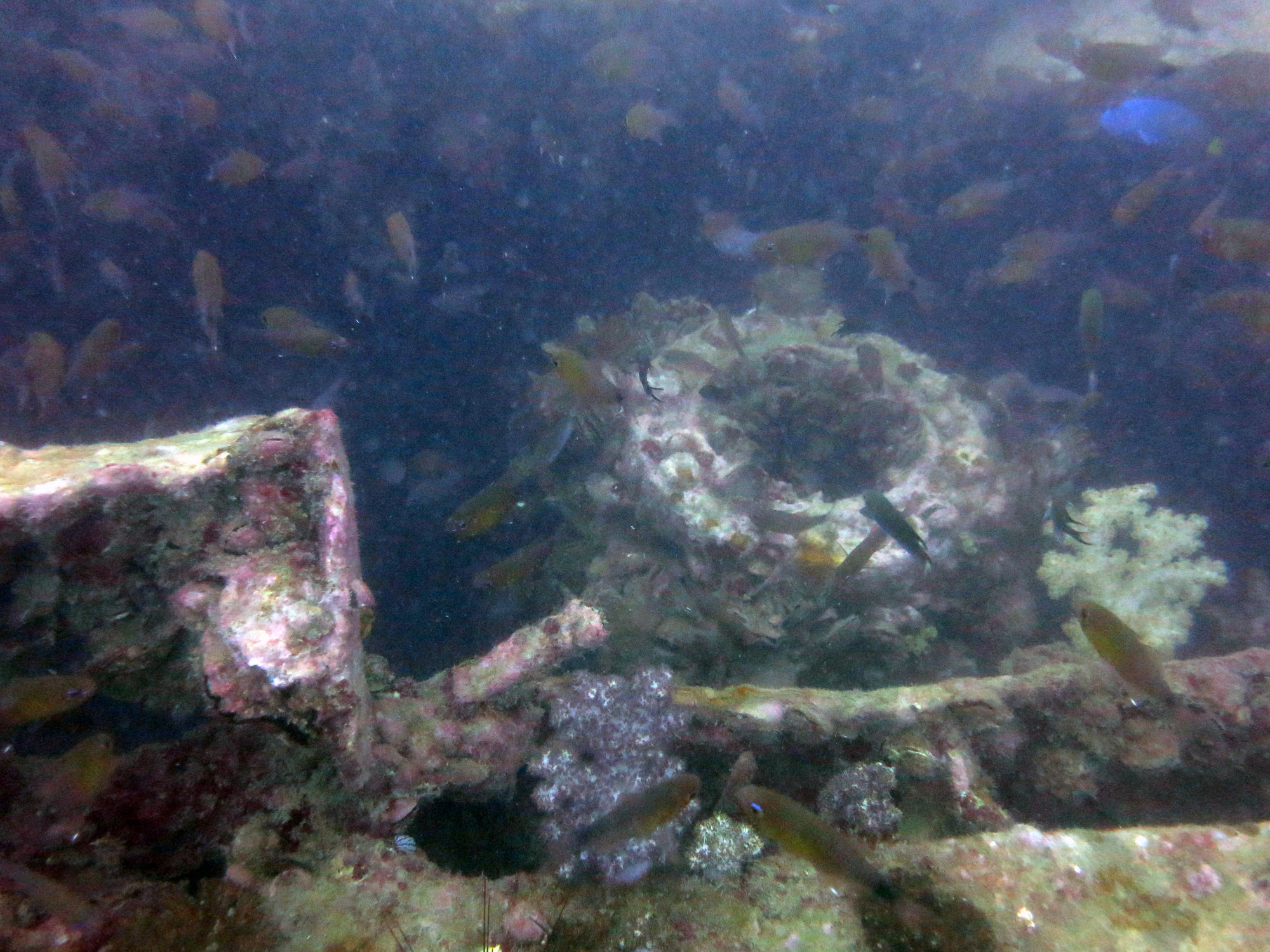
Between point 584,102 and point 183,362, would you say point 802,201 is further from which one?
point 183,362

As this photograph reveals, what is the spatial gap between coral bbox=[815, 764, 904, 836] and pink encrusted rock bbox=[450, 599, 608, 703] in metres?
1.73

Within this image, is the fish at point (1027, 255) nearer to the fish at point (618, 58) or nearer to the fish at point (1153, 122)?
the fish at point (1153, 122)

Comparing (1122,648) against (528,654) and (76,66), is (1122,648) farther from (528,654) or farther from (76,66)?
(76,66)

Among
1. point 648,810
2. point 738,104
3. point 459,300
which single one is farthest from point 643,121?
point 648,810

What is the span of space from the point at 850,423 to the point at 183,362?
8877mm

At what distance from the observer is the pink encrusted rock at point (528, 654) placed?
3.89m

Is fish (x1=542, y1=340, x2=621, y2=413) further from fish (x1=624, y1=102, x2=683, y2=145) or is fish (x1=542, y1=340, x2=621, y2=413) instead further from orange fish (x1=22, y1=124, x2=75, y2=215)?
orange fish (x1=22, y1=124, x2=75, y2=215)

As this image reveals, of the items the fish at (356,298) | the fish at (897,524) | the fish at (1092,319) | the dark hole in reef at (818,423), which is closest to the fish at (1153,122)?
the fish at (1092,319)

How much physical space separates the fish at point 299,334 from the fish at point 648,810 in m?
5.27

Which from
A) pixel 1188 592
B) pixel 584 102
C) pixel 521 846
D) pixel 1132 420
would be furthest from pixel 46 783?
pixel 1132 420

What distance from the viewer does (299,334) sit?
600 centimetres

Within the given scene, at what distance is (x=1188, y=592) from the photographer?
6.04m

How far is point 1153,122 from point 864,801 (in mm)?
10474

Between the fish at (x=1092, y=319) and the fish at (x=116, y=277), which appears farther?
the fish at (x=116, y=277)
